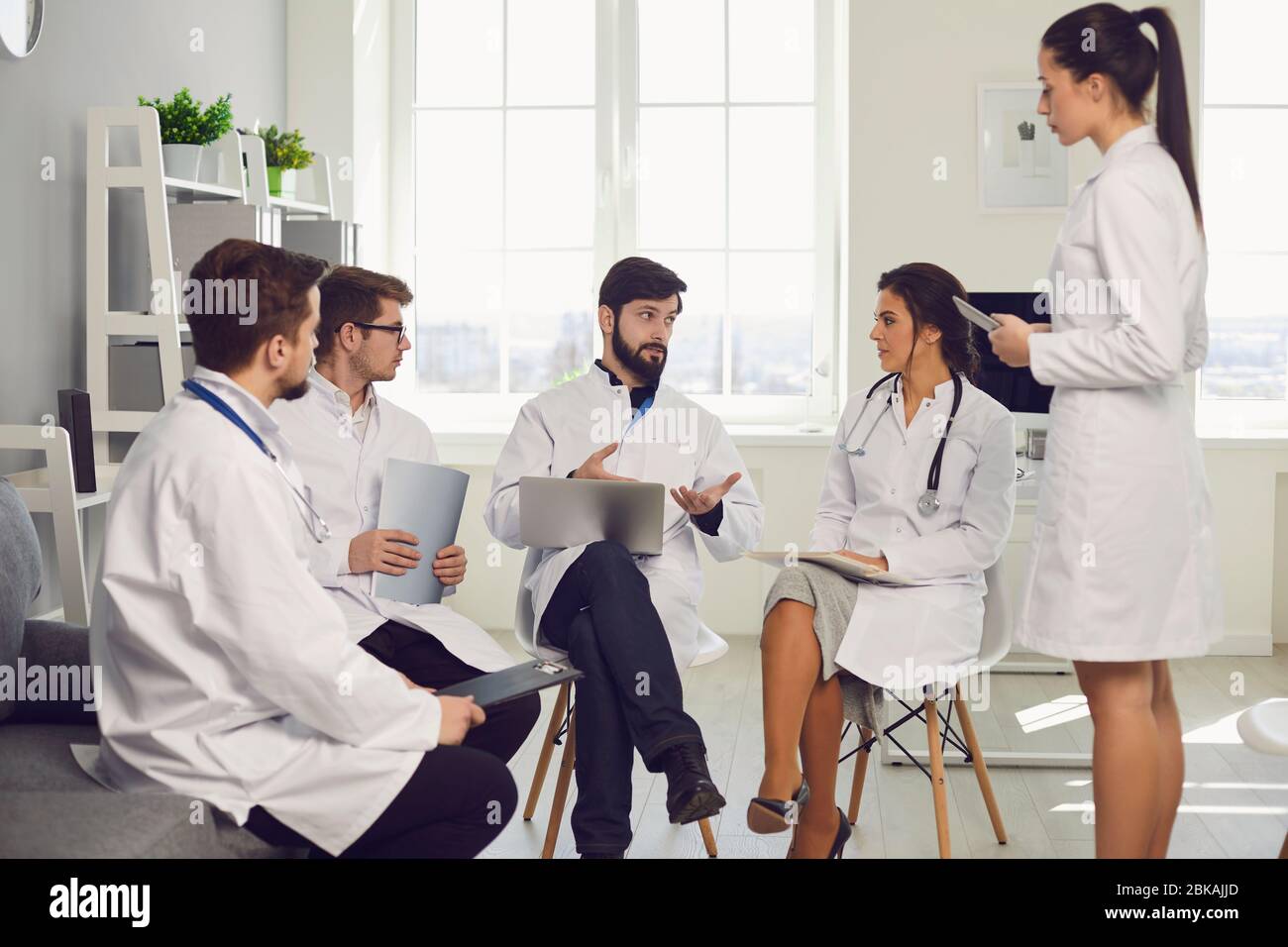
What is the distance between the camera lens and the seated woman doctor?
253 cm

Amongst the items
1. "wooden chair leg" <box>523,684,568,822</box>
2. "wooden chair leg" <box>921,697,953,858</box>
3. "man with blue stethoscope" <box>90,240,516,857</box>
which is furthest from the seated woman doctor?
"man with blue stethoscope" <box>90,240,516,857</box>

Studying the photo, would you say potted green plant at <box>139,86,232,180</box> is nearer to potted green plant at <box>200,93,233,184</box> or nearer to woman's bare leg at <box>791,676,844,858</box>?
potted green plant at <box>200,93,233,184</box>

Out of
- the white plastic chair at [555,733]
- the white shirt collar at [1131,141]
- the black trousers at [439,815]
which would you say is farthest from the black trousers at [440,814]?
the white shirt collar at [1131,141]

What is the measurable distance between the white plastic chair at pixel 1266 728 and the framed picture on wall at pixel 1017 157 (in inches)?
117

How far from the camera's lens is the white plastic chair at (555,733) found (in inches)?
109

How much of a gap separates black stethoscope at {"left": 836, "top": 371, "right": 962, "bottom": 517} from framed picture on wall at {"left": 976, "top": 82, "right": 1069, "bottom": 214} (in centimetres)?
209

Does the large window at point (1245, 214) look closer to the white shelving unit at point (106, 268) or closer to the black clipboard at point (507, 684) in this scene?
the white shelving unit at point (106, 268)

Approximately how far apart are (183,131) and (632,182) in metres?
2.02

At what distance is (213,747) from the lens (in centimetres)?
168

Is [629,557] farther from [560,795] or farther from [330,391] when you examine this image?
[330,391]

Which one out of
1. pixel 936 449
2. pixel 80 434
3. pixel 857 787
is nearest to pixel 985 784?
pixel 857 787

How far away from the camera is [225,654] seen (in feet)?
5.55

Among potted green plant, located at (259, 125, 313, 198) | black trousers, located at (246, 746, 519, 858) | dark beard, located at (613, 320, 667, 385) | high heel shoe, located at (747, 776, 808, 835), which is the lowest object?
high heel shoe, located at (747, 776, 808, 835)

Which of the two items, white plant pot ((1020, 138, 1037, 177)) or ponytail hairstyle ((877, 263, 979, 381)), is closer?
ponytail hairstyle ((877, 263, 979, 381))
